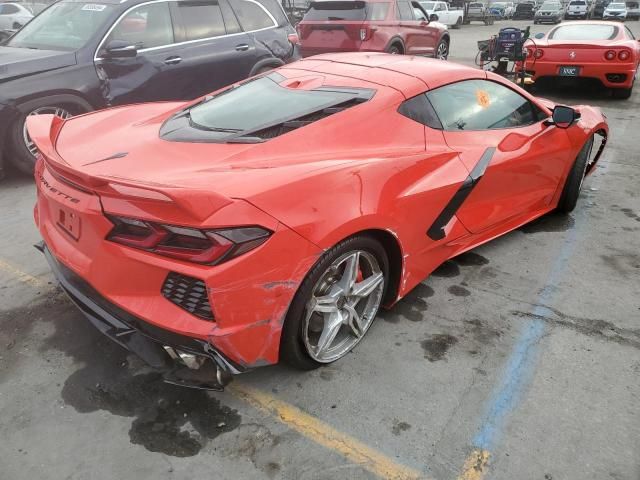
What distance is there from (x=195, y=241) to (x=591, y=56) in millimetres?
8740

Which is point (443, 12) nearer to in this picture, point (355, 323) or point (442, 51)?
point (442, 51)

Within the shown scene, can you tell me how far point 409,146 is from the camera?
272cm

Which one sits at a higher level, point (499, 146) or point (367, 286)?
point (499, 146)

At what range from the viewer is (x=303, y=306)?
7.28ft

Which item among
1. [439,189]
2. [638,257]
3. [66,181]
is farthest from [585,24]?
[66,181]

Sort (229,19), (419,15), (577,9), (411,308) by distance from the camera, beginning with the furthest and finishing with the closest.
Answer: (577,9) → (419,15) → (229,19) → (411,308)

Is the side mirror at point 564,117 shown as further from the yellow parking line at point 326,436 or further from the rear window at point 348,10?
the rear window at point 348,10

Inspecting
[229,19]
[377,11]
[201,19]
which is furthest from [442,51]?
[201,19]

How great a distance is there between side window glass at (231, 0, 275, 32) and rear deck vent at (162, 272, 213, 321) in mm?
5629

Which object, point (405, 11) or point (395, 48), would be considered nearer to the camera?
point (395, 48)

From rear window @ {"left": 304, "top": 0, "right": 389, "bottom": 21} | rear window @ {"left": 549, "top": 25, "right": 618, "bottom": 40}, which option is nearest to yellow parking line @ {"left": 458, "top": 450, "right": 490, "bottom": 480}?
rear window @ {"left": 549, "top": 25, "right": 618, "bottom": 40}

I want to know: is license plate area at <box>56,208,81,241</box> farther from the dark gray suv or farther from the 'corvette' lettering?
the dark gray suv

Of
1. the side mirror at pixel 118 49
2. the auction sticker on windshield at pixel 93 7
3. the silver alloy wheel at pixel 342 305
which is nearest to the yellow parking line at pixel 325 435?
the silver alloy wheel at pixel 342 305

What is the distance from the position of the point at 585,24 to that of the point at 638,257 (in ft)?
24.1
